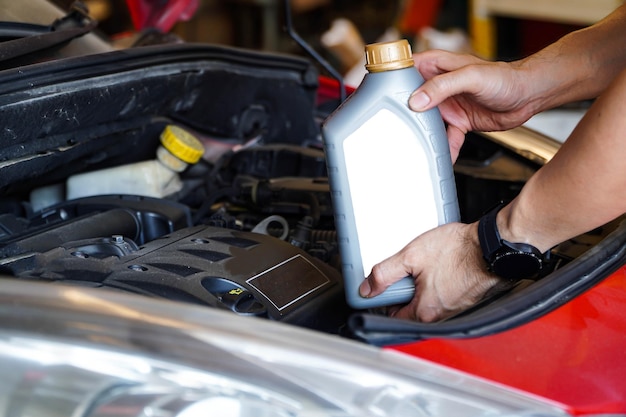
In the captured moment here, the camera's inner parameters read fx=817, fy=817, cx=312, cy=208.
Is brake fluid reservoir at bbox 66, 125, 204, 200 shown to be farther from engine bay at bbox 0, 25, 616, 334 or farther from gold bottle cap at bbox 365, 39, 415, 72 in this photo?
gold bottle cap at bbox 365, 39, 415, 72

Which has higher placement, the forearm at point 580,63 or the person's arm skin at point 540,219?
the forearm at point 580,63

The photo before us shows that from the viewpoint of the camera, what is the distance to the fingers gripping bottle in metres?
0.95

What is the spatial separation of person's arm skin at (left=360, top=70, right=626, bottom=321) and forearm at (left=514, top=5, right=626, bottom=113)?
28 centimetres

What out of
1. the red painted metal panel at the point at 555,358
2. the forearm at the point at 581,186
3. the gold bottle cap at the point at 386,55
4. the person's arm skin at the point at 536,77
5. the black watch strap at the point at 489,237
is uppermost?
the gold bottle cap at the point at 386,55

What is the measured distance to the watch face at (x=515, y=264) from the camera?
37.4 inches

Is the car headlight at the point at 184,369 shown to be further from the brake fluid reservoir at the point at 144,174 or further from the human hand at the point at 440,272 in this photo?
the brake fluid reservoir at the point at 144,174

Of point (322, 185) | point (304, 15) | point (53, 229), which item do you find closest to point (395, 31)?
point (304, 15)

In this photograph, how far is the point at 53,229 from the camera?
1.17 m

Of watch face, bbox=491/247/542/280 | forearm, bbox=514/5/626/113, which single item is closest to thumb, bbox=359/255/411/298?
watch face, bbox=491/247/542/280

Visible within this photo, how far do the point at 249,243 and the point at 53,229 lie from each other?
290 millimetres

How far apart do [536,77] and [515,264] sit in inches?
13.1

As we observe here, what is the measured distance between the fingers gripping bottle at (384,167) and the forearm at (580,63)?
10.5 inches

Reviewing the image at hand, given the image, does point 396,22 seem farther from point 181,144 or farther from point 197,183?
point 181,144

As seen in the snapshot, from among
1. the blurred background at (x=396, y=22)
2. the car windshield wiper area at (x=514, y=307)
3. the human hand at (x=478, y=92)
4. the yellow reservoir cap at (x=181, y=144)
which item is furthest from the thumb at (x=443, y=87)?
the blurred background at (x=396, y=22)
